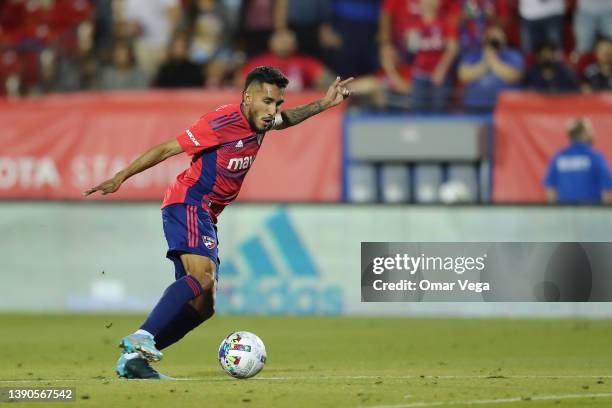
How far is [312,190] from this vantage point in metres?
19.3

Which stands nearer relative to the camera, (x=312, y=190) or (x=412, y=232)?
(x=412, y=232)

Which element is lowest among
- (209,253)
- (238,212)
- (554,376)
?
(554,376)

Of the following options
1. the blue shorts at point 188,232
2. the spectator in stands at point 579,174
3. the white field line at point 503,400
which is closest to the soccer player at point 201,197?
the blue shorts at point 188,232

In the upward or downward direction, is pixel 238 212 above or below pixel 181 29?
below

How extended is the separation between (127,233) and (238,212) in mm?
1632

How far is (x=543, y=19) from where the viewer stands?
65.5 ft

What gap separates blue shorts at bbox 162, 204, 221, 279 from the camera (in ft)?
30.9

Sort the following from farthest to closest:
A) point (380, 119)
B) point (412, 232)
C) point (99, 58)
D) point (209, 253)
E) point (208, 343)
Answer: point (99, 58)
point (380, 119)
point (412, 232)
point (208, 343)
point (209, 253)

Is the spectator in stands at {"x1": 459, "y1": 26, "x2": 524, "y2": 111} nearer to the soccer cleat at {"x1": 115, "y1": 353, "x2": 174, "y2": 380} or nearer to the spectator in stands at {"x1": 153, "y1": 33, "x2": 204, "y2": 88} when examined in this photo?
the spectator in stands at {"x1": 153, "y1": 33, "x2": 204, "y2": 88}

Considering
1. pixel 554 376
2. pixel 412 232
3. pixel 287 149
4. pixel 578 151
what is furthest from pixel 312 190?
pixel 554 376

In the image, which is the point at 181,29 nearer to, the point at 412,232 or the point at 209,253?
the point at 412,232

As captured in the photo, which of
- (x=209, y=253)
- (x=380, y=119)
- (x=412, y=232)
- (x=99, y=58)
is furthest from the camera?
(x=99, y=58)

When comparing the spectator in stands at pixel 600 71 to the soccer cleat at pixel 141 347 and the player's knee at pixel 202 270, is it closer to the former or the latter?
the player's knee at pixel 202 270

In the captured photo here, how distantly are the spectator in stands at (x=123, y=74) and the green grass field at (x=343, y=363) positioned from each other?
186 inches
